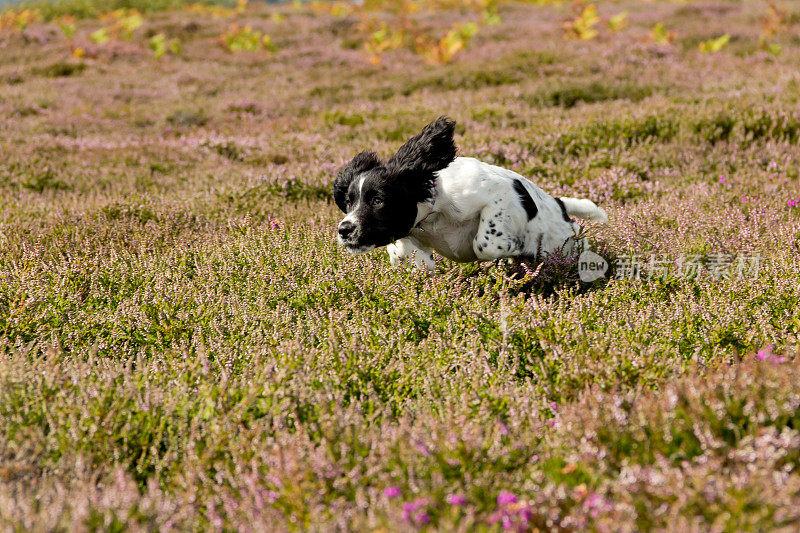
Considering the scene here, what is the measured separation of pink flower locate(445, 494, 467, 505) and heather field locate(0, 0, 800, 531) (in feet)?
0.06

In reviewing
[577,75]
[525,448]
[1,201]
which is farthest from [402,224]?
[577,75]

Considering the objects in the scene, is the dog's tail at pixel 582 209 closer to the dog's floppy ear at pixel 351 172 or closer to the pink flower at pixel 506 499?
the dog's floppy ear at pixel 351 172

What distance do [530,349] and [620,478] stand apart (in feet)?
4.30

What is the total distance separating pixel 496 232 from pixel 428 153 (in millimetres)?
662

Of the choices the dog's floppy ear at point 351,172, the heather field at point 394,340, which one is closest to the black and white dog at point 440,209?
the dog's floppy ear at point 351,172

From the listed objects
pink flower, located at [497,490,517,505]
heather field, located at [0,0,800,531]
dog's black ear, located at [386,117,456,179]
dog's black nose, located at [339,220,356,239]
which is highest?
dog's black ear, located at [386,117,456,179]

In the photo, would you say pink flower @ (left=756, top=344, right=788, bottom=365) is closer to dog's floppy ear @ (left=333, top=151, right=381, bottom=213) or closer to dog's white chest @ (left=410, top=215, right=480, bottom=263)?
dog's white chest @ (left=410, top=215, right=480, bottom=263)

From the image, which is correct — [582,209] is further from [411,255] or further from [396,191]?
[396,191]

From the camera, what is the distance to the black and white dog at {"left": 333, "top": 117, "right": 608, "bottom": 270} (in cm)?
358

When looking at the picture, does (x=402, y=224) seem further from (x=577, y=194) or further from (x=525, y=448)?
(x=577, y=194)

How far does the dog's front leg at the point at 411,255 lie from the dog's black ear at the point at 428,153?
585 millimetres

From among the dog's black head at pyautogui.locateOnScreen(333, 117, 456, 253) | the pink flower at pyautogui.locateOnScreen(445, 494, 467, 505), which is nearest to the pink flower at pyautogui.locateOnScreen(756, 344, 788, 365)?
the pink flower at pyautogui.locateOnScreen(445, 494, 467, 505)

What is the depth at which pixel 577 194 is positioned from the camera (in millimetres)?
6305

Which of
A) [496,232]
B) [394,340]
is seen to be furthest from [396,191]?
[394,340]
